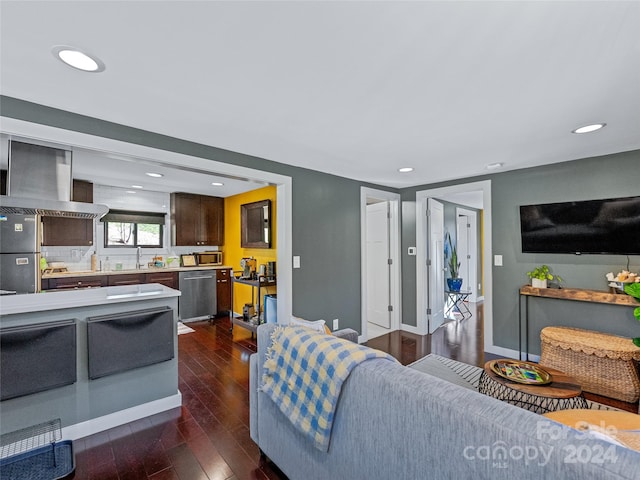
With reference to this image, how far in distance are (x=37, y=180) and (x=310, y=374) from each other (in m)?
2.36

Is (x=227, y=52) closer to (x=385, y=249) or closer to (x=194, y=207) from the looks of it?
(x=385, y=249)

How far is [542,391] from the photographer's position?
1861 mm

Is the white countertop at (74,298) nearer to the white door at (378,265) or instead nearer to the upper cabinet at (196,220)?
the upper cabinet at (196,220)

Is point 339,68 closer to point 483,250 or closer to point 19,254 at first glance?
point 483,250

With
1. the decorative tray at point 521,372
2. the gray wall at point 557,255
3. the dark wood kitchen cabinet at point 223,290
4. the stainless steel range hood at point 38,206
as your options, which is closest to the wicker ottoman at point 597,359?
the gray wall at point 557,255

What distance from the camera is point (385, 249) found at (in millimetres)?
4773

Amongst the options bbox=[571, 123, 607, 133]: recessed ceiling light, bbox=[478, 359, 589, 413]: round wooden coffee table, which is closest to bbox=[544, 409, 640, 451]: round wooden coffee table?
Result: bbox=[478, 359, 589, 413]: round wooden coffee table

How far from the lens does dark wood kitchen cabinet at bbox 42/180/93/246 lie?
427 centimetres

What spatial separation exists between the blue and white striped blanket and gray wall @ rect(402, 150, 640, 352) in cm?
308

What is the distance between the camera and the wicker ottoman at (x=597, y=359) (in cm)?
257

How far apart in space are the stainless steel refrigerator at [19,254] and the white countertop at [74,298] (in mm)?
1842

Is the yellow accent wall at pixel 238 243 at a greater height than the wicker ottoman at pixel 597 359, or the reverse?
the yellow accent wall at pixel 238 243

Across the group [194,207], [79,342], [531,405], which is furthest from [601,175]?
[194,207]

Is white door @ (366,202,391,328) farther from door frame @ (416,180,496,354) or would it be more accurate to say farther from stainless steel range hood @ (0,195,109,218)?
stainless steel range hood @ (0,195,109,218)
